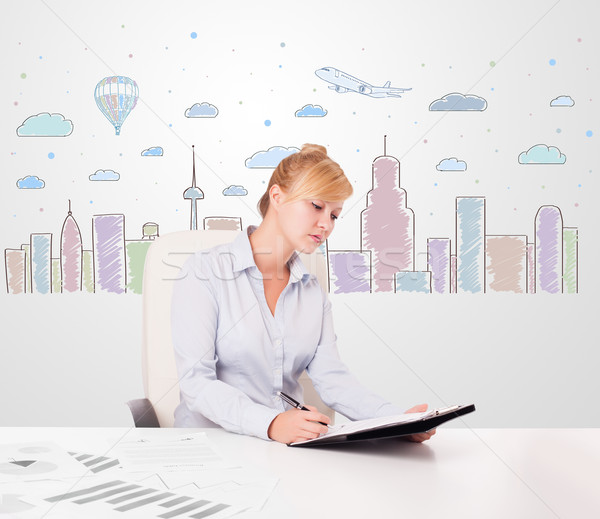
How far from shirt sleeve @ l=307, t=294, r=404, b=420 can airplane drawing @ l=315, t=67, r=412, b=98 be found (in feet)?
5.01

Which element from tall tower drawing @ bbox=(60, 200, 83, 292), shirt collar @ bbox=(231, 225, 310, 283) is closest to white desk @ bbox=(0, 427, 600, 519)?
shirt collar @ bbox=(231, 225, 310, 283)

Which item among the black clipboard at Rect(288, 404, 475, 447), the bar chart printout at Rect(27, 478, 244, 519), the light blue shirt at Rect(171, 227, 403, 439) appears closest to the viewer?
the bar chart printout at Rect(27, 478, 244, 519)

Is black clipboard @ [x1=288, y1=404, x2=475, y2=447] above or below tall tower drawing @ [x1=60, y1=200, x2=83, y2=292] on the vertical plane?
below

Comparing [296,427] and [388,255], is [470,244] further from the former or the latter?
[296,427]

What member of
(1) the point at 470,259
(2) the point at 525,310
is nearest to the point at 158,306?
(1) the point at 470,259

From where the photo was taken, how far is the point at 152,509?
0.73 meters

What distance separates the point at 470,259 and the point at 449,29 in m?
1.09

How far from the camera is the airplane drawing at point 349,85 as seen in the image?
9.21 ft

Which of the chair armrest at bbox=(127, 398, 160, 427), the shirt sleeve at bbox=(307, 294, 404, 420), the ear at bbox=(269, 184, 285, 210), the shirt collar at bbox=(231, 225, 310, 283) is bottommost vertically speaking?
the chair armrest at bbox=(127, 398, 160, 427)

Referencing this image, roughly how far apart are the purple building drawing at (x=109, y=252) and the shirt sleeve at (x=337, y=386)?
1570 millimetres

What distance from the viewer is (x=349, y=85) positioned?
280 centimetres

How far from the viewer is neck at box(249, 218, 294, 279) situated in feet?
4.98

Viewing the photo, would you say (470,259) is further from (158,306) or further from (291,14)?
(158,306)

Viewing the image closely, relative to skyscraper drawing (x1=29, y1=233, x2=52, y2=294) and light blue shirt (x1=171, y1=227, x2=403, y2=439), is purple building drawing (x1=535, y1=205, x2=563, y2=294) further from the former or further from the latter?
skyscraper drawing (x1=29, y1=233, x2=52, y2=294)
